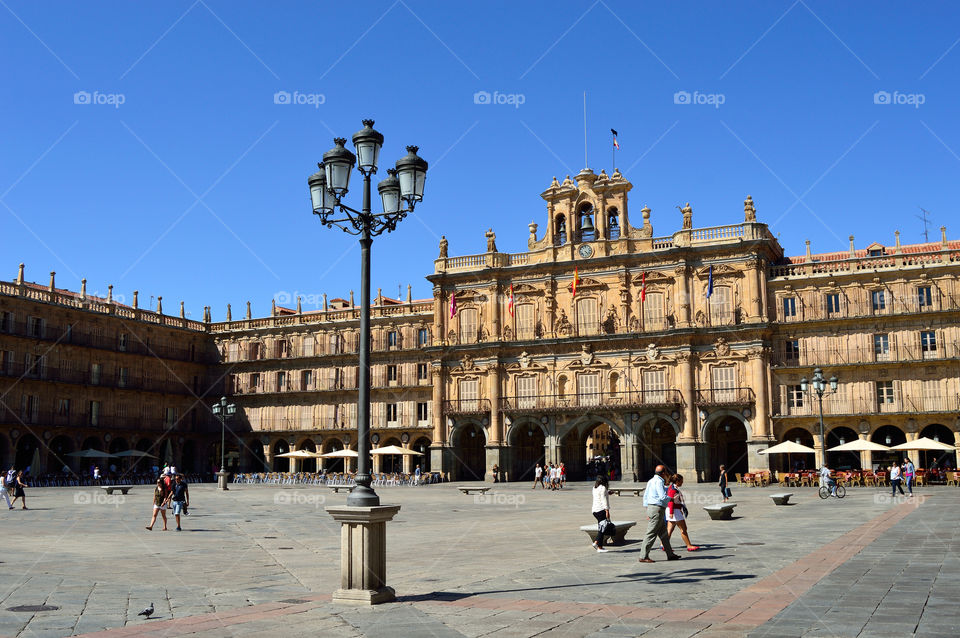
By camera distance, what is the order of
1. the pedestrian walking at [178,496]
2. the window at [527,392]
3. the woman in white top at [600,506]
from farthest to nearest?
the window at [527,392] → the pedestrian walking at [178,496] → the woman in white top at [600,506]

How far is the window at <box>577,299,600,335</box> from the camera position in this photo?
173ft

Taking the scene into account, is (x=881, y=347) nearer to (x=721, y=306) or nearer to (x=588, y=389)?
(x=721, y=306)

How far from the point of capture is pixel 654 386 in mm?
50938

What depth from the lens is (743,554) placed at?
14.6m

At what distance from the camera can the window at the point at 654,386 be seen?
166ft

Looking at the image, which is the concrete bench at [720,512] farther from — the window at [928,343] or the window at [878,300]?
the window at [878,300]

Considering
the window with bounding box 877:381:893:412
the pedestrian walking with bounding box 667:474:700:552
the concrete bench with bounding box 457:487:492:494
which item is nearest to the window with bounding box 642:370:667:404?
the window with bounding box 877:381:893:412

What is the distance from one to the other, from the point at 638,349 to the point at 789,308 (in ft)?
28.8

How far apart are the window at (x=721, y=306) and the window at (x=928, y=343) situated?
9870 mm

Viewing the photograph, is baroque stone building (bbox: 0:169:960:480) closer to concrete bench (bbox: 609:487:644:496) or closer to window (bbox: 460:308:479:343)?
window (bbox: 460:308:479:343)

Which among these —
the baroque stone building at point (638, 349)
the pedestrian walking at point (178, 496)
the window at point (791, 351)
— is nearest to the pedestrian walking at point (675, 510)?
the pedestrian walking at point (178, 496)

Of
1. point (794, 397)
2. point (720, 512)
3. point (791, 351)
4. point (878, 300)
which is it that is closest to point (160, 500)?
point (720, 512)

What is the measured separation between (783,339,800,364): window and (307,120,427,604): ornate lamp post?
137ft

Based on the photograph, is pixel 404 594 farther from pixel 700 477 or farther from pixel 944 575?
pixel 700 477
